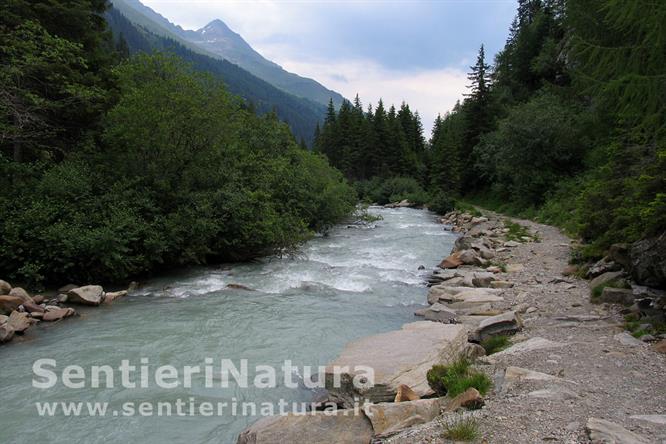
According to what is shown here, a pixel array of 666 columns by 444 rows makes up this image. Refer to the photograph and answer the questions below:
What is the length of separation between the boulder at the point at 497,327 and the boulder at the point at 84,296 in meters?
9.95

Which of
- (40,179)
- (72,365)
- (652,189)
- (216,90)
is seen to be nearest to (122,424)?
(72,365)

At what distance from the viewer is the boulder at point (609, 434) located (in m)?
3.90

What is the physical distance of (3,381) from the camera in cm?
746

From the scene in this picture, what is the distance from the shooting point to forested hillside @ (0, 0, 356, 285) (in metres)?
13.0

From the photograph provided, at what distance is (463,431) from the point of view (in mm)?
4180

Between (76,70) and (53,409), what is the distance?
16106 mm

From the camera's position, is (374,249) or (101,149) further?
(374,249)

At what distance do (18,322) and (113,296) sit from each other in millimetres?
3003

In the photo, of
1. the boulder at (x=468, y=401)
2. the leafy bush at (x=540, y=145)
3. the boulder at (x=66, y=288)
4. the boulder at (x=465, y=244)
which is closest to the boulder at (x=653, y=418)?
the boulder at (x=468, y=401)

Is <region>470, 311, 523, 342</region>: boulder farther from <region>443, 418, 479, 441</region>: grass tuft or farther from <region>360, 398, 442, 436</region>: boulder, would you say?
<region>443, 418, 479, 441</region>: grass tuft

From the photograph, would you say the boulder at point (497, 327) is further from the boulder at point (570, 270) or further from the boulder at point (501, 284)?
the boulder at point (570, 270)

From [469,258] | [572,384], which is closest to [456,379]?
[572,384]

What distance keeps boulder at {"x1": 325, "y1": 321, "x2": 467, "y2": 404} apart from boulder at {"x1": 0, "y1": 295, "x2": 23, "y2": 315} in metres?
8.26

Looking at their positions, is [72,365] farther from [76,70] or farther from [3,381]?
[76,70]
